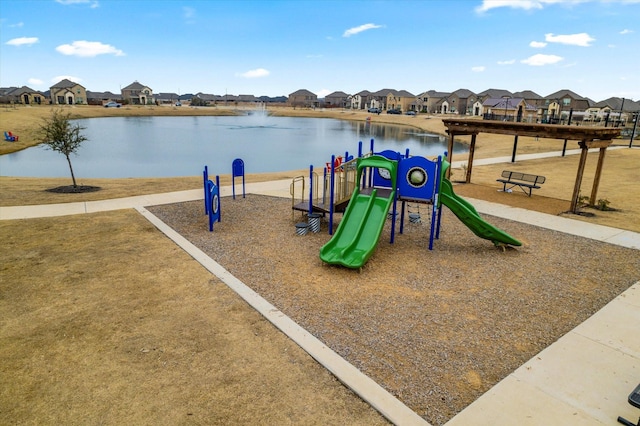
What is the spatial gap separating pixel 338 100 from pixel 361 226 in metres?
176

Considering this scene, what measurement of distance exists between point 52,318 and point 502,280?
924cm

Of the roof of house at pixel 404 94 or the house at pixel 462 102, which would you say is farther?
the roof of house at pixel 404 94

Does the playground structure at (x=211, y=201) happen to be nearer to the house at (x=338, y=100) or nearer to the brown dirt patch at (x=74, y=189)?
the brown dirt patch at (x=74, y=189)

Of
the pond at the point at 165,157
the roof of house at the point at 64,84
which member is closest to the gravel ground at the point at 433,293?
the pond at the point at 165,157

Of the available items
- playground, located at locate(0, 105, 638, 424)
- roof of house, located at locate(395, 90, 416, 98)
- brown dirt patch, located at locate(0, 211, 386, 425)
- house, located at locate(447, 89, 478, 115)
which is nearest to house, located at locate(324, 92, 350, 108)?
roof of house, located at locate(395, 90, 416, 98)

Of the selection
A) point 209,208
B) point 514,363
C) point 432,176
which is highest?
point 432,176

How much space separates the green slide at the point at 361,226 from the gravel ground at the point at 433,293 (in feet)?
1.06

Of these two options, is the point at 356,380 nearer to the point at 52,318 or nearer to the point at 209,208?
the point at 52,318

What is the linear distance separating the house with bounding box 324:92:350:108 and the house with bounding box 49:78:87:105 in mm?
92286

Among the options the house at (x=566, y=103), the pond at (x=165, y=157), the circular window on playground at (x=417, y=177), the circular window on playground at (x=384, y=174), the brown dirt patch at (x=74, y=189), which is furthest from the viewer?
the house at (x=566, y=103)

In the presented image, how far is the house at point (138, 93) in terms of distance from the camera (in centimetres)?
14462

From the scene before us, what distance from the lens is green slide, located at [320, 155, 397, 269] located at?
972 cm

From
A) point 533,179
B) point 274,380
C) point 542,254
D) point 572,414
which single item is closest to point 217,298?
point 274,380

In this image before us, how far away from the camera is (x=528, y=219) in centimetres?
1447
